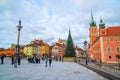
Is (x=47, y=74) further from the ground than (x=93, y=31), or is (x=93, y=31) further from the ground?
(x=93, y=31)

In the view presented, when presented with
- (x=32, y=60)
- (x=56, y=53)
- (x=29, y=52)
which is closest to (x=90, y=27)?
(x=56, y=53)

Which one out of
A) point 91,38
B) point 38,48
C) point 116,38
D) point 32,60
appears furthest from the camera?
point 38,48

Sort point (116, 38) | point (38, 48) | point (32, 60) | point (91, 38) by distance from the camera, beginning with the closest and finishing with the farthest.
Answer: point (32, 60), point (116, 38), point (91, 38), point (38, 48)

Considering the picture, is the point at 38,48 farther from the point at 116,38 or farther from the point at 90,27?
the point at 116,38

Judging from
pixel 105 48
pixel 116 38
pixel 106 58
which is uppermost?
pixel 116 38

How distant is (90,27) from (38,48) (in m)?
44.7

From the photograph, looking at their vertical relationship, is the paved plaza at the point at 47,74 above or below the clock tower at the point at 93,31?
below

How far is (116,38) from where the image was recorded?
62.0 m

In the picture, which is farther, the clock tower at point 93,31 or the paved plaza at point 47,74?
the clock tower at point 93,31

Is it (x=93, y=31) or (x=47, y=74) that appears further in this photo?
(x=93, y=31)

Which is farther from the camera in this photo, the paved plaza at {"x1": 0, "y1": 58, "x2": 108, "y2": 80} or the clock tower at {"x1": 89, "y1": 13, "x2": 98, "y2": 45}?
the clock tower at {"x1": 89, "y1": 13, "x2": 98, "y2": 45}

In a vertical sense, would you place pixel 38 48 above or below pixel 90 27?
below

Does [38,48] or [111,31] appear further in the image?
[38,48]

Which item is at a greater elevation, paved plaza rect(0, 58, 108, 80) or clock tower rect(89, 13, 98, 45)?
clock tower rect(89, 13, 98, 45)
